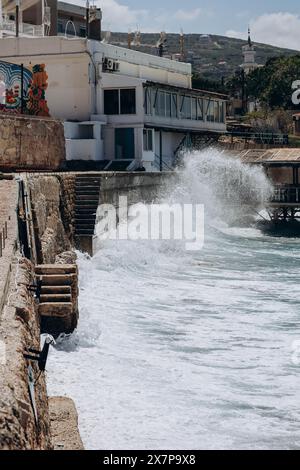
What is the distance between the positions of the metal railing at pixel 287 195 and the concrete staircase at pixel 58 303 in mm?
22915

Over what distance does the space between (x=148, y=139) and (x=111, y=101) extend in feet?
7.47

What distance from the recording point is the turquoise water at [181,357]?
9.27 meters

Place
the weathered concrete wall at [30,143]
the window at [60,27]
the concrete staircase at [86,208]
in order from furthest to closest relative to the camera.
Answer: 1. the window at [60,27]
2. the weathered concrete wall at [30,143]
3. the concrete staircase at [86,208]

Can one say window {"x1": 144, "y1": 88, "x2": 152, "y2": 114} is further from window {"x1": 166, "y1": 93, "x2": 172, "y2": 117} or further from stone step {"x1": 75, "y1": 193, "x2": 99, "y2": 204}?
stone step {"x1": 75, "y1": 193, "x2": 99, "y2": 204}

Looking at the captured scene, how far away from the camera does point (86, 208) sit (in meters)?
22.7

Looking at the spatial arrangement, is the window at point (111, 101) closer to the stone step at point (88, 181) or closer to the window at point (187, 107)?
the window at point (187, 107)

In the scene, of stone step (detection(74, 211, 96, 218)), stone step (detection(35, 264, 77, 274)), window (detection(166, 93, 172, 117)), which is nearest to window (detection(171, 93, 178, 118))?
window (detection(166, 93, 172, 117))

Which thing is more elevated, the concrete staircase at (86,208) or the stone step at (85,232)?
the concrete staircase at (86,208)

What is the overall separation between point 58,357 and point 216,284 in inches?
336

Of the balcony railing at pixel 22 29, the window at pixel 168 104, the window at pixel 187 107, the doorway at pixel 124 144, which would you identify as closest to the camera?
the doorway at pixel 124 144

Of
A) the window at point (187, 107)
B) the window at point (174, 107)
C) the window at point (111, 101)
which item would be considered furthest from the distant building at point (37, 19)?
the window at point (187, 107)

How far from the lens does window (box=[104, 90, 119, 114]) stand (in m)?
34.7

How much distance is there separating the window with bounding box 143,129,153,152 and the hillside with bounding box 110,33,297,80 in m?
114

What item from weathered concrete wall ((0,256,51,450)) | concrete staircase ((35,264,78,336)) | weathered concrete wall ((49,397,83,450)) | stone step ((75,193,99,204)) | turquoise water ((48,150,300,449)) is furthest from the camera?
stone step ((75,193,99,204))
